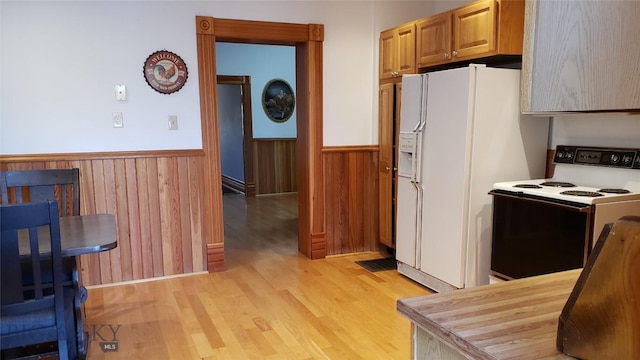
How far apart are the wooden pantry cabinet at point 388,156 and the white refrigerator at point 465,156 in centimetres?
51

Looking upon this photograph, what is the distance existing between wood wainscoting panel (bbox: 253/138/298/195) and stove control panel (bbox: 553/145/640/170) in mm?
5280

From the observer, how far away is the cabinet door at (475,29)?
113 inches

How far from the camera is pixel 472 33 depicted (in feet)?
9.91

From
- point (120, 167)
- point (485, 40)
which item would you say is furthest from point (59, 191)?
point (485, 40)

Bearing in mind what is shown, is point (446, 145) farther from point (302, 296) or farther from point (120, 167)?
point (120, 167)

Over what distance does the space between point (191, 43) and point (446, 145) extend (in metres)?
2.08

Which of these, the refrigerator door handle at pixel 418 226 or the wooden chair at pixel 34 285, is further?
the refrigerator door handle at pixel 418 226

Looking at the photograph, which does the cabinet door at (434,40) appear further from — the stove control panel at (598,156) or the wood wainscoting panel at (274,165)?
the wood wainscoting panel at (274,165)

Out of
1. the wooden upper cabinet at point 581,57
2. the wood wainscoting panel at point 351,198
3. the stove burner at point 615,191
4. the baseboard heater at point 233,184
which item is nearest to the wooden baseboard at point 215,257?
the wood wainscoting panel at point 351,198

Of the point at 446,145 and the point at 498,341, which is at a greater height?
the point at 446,145

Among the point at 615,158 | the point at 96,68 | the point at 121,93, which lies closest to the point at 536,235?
the point at 615,158

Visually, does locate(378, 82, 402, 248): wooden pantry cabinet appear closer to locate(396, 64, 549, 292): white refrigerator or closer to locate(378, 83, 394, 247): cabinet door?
locate(378, 83, 394, 247): cabinet door

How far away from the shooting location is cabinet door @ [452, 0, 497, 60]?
9.39ft

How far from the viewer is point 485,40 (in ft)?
9.58
